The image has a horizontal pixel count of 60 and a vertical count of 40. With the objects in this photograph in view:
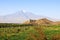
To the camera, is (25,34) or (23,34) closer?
(23,34)

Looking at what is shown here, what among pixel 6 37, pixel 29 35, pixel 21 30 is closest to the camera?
pixel 6 37

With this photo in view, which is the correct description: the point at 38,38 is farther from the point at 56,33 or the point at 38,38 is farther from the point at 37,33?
the point at 56,33

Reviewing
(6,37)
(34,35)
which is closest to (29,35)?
(34,35)

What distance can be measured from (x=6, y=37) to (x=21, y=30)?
14.8 ft

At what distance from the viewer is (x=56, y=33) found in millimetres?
32656

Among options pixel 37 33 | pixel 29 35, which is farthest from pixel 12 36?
pixel 37 33

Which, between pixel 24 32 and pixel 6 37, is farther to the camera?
pixel 24 32

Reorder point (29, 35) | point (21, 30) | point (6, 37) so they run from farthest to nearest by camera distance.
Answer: point (21, 30)
point (29, 35)
point (6, 37)

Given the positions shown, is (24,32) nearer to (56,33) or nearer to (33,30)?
(33,30)

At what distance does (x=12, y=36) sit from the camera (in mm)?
27859

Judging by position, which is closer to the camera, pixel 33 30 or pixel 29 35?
pixel 29 35

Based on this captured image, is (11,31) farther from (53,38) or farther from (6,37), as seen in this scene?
(53,38)

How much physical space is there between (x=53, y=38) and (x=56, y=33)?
260cm

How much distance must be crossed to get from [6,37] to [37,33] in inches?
234
